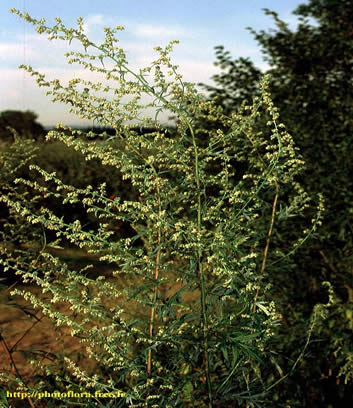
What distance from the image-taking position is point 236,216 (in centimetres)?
243

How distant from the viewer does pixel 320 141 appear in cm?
527

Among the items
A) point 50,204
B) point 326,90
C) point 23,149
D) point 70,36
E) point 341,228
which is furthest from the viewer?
point 50,204

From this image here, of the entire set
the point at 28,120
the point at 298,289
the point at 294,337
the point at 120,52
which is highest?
the point at 28,120

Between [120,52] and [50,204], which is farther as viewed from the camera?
[50,204]

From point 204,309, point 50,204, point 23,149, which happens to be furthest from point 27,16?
point 50,204

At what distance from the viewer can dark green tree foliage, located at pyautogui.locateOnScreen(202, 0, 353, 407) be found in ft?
15.5

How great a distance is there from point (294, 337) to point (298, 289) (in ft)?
1.86

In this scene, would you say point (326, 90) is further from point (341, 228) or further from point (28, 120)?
point (28, 120)

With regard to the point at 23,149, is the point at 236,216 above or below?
below

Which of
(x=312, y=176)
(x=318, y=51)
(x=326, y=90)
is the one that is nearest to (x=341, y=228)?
(x=312, y=176)

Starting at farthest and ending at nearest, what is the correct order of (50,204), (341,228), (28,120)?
(28,120), (50,204), (341,228)

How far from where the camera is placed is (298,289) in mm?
5094

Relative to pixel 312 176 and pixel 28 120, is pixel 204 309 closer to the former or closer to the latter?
pixel 312 176

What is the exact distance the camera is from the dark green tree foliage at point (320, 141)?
15.5 ft
